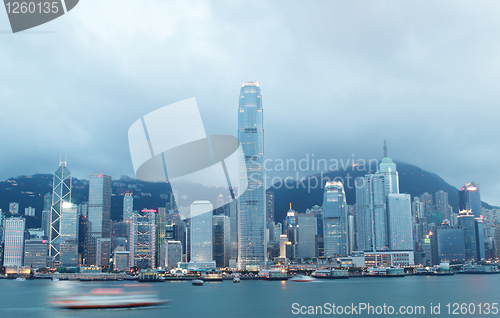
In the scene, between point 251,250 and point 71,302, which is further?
point 251,250

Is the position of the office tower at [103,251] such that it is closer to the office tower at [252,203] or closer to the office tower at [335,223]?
the office tower at [252,203]

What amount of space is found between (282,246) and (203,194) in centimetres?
10342

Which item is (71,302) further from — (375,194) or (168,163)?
(375,194)

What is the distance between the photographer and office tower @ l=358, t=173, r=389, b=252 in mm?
114625

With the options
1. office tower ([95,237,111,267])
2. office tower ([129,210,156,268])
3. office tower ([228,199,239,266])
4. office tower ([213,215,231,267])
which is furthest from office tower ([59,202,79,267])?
office tower ([228,199,239,266])

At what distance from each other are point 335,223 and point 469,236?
30101mm

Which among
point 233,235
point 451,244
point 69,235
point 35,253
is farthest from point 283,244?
point 35,253

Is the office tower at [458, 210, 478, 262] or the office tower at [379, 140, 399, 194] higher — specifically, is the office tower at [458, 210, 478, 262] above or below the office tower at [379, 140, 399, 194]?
below

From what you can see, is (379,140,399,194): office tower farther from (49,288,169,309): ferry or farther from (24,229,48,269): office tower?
(49,288,169,309): ferry

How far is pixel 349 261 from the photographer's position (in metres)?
96.1

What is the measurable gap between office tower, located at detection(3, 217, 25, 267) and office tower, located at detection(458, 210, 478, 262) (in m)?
95.6

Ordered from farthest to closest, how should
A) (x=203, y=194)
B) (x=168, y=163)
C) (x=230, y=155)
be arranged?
(x=203, y=194) → (x=230, y=155) → (x=168, y=163)

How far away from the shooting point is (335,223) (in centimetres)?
12006

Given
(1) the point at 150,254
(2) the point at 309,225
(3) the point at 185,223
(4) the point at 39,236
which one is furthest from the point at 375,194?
(4) the point at 39,236
